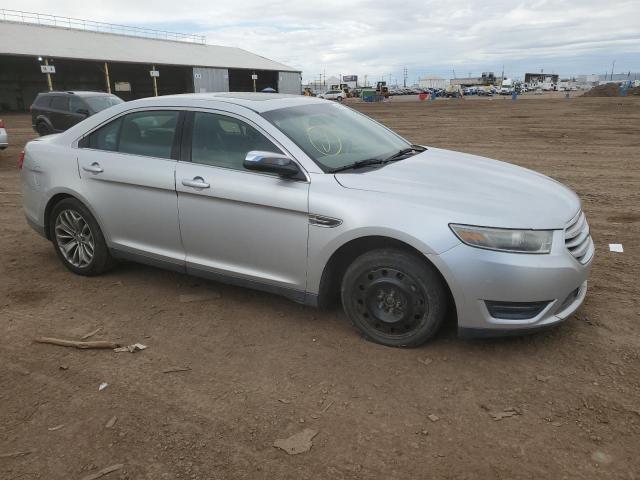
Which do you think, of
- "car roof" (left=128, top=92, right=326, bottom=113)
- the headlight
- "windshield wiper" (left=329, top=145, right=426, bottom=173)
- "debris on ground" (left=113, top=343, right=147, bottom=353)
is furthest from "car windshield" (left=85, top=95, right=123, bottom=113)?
the headlight

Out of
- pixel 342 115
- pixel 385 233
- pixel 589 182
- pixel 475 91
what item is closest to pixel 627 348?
pixel 385 233

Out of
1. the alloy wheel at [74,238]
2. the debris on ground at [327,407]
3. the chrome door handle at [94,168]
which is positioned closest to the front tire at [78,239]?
the alloy wheel at [74,238]

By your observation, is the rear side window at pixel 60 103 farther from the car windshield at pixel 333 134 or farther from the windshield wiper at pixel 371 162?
the windshield wiper at pixel 371 162

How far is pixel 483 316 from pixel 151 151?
9.58 feet

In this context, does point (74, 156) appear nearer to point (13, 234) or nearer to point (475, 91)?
point (13, 234)

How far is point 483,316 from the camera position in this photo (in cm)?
319

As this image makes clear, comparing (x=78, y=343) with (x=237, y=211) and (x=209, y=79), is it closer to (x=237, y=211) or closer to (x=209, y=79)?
(x=237, y=211)

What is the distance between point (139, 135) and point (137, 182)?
0.45 metres

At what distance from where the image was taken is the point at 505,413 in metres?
2.84

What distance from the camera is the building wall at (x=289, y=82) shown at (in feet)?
194

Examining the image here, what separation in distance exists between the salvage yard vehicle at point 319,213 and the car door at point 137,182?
13 millimetres

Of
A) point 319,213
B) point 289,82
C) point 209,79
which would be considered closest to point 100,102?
point 319,213

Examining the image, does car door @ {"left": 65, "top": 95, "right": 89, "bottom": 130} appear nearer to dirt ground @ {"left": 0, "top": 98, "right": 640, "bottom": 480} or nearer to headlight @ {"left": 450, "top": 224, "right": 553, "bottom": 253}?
dirt ground @ {"left": 0, "top": 98, "right": 640, "bottom": 480}

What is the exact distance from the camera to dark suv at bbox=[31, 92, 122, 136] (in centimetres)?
1441
